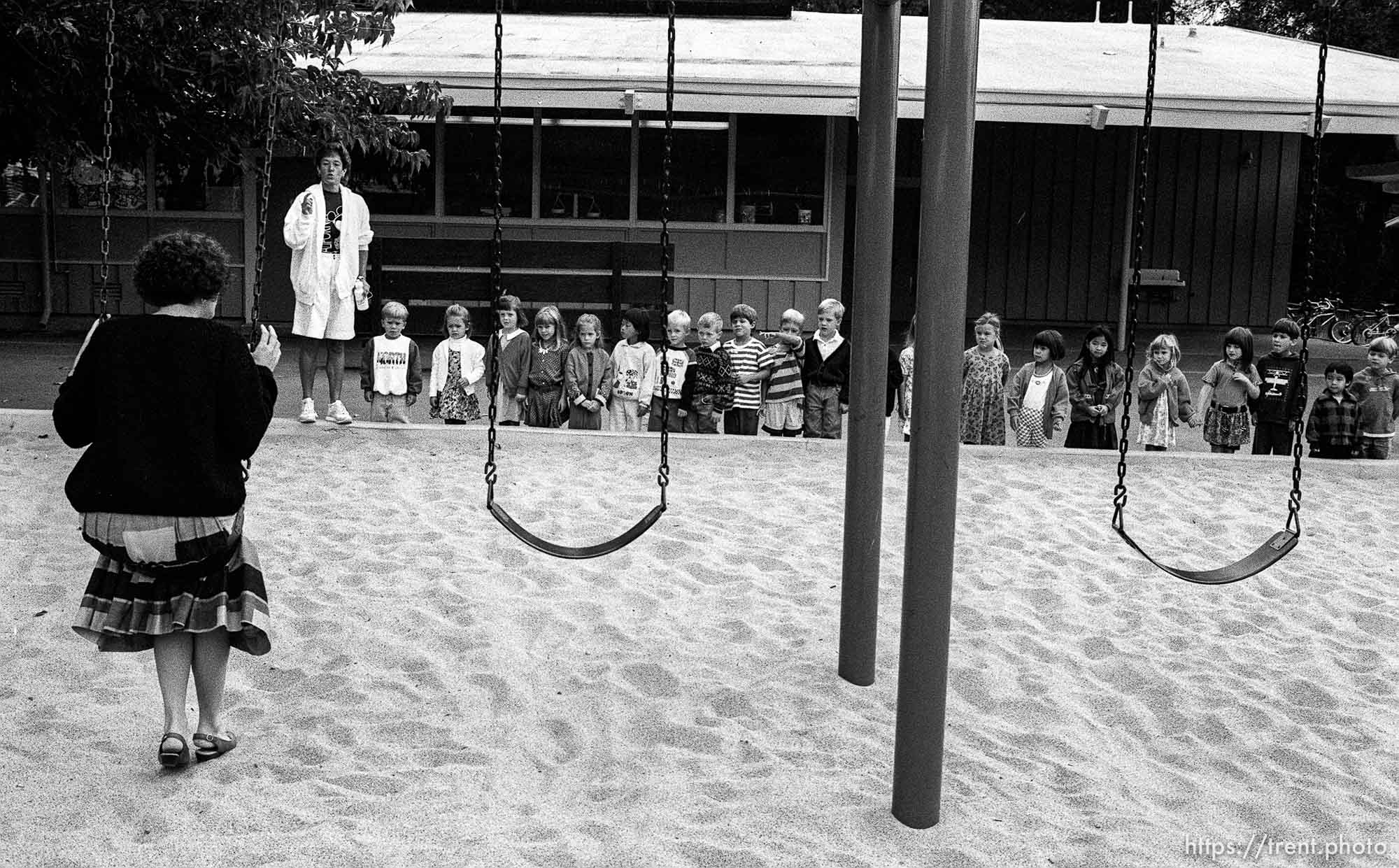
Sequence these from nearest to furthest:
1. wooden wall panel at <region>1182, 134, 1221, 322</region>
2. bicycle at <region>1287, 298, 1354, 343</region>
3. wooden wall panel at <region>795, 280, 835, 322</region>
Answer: wooden wall panel at <region>795, 280, 835, 322</region>, bicycle at <region>1287, 298, 1354, 343</region>, wooden wall panel at <region>1182, 134, 1221, 322</region>

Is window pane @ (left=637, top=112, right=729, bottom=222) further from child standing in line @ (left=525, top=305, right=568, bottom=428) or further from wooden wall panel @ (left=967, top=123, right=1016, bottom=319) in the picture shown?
child standing in line @ (left=525, top=305, right=568, bottom=428)

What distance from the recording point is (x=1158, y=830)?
352cm

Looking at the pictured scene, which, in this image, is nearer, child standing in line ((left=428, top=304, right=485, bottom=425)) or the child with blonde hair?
the child with blonde hair

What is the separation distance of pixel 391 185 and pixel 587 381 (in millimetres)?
8186

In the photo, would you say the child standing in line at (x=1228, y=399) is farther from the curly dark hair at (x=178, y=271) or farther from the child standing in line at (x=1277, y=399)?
the curly dark hair at (x=178, y=271)

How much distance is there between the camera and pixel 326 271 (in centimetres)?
825

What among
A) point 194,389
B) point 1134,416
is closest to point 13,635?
point 194,389

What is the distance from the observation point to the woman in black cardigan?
339cm

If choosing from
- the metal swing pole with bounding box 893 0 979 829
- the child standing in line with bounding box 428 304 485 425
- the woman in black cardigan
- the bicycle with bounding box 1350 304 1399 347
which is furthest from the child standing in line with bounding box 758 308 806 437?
the bicycle with bounding box 1350 304 1399 347

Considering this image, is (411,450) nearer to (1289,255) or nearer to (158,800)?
(158,800)

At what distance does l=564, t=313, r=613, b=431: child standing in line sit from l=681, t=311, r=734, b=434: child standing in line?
512 millimetres

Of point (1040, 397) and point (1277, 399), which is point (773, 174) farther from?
point (1277, 399)

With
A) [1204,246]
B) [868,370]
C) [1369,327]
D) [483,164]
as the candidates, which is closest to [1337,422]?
[868,370]

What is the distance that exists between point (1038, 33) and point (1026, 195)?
6.68 feet
